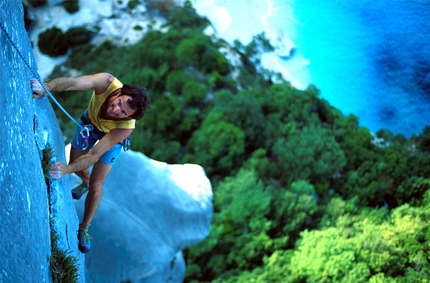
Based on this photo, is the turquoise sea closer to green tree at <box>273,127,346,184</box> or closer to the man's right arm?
green tree at <box>273,127,346,184</box>

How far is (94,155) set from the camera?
3.90 meters

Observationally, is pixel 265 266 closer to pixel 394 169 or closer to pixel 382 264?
pixel 382 264

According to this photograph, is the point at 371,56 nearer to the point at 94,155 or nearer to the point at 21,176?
the point at 94,155

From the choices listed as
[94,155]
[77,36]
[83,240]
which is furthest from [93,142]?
[77,36]

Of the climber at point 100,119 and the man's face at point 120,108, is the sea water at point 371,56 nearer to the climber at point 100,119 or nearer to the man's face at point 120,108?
the climber at point 100,119

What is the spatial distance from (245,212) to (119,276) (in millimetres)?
6216

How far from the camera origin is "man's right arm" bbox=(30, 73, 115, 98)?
349 cm

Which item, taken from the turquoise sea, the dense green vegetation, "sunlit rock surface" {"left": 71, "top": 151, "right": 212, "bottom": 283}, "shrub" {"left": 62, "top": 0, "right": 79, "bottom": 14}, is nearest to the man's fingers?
"sunlit rock surface" {"left": 71, "top": 151, "right": 212, "bottom": 283}

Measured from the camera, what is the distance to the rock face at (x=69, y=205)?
2592 mm

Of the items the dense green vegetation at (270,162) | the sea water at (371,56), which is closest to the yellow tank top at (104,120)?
the dense green vegetation at (270,162)

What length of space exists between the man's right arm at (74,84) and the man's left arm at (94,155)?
43cm

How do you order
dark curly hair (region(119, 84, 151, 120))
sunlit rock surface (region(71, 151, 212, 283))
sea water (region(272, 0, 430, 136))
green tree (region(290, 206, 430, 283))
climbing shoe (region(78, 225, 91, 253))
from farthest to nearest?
sea water (region(272, 0, 430, 136)), green tree (region(290, 206, 430, 283)), sunlit rock surface (region(71, 151, 212, 283)), climbing shoe (region(78, 225, 91, 253)), dark curly hair (region(119, 84, 151, 120))

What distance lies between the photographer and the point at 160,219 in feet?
25.3

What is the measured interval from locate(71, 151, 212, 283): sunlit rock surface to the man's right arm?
309 centimetres
